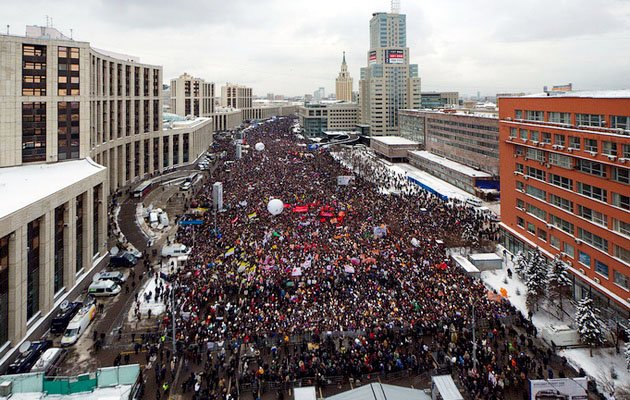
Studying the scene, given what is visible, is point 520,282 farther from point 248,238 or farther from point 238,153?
point 238,153

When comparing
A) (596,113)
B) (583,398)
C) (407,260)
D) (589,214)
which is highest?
(596,113)

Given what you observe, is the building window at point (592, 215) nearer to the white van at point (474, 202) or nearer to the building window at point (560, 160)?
the building window at point (560, 160)

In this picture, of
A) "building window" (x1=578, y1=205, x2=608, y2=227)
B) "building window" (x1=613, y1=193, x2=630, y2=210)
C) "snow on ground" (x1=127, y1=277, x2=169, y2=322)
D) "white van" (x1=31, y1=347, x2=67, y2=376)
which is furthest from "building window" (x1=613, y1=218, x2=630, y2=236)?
"white van" (x1=31, y1=347, x2=67, y2=376)

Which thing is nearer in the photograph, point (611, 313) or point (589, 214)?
point (611, 313)

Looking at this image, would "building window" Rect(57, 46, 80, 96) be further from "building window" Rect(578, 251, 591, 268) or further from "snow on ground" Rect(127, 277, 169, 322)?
"building window" Rect(578, 251, 591, 268)

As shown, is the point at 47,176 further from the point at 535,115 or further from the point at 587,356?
the point at 535,115

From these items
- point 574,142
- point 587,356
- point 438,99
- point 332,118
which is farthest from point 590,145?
point 438,99

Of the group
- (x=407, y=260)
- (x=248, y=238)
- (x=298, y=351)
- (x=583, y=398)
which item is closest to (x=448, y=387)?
(x=583, y=398)
